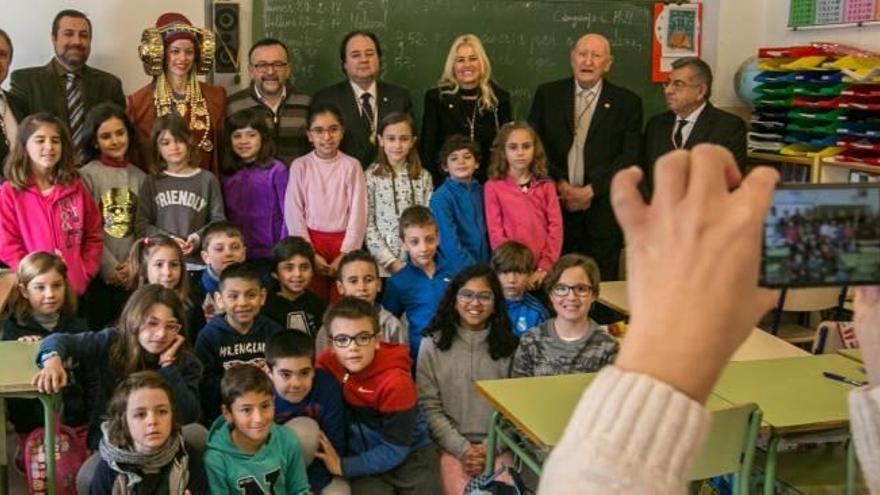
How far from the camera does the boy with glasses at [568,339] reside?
338cm

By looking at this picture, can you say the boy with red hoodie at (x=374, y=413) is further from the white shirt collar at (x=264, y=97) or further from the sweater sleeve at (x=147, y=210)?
the white shirt collar at (x=264, y=97)

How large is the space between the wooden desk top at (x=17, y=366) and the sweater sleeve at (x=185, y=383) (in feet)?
1.29

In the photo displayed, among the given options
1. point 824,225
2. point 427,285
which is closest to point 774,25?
point 427,285

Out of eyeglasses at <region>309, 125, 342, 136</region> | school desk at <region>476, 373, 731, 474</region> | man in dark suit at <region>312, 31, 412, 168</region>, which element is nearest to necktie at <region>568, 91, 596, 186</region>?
man in dark suit at <region>312, 31, 412, 168</region>

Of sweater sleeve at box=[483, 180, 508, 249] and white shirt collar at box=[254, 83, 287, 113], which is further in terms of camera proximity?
white shirt collar at box=[254, 83, 287, 113]

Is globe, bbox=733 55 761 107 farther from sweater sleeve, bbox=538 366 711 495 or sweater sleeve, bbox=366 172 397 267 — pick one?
sweater sleeve, bbox=538 366 711 495

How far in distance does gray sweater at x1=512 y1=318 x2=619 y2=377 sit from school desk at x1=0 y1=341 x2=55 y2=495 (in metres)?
1.57

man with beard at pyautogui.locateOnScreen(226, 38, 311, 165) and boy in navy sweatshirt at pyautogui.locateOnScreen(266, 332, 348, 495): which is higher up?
man with beard at pyautogui.locateOnScreen(226, 38, 311, 165)

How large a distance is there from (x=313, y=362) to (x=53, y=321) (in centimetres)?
106

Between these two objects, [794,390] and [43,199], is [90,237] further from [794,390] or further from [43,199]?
[794,390]

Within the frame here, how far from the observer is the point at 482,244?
4551 mm

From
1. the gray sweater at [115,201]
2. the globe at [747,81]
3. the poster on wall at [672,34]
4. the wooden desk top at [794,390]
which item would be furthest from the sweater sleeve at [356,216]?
the globe at [747,81]

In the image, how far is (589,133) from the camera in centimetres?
507

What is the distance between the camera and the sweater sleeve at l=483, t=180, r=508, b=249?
4.49m
